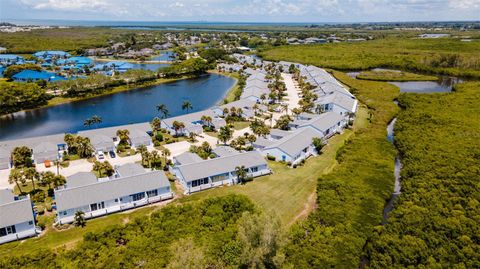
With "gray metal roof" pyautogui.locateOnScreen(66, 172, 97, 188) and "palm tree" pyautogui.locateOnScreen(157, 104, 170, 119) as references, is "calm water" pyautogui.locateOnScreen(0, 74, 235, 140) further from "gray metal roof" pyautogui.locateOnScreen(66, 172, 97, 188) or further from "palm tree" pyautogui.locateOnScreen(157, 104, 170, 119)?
"gray metal roof" pyautogui.locateOnScreen(66, 172, 97, 188)

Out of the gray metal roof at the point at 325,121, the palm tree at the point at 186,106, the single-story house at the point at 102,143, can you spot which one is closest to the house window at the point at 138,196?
the single-story house at the point at 102,143

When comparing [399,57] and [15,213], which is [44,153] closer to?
[15,213]

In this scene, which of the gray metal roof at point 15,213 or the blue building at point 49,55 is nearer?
the gray metal roof at point 15,213

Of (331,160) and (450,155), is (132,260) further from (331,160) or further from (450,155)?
(450,155)

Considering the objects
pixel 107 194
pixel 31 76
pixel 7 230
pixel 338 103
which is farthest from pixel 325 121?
pixel 31 76

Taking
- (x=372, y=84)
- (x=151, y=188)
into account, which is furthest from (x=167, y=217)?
(x=372, y=84)

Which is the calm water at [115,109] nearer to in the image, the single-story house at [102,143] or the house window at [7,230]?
the single-story house at [102,143]
